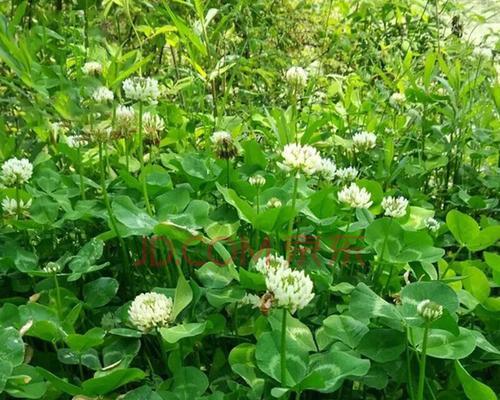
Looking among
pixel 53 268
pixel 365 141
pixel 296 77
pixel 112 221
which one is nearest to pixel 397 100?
pixel 365 141

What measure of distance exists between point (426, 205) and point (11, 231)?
0.75 metres

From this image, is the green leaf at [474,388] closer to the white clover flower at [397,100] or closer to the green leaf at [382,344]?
the green leaf at [382,344]

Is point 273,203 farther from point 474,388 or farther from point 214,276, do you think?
point 474,388

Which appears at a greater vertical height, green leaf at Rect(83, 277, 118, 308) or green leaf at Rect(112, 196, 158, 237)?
green leaf at Rect(112, 196, 158, 237)

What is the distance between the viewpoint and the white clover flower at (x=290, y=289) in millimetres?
796

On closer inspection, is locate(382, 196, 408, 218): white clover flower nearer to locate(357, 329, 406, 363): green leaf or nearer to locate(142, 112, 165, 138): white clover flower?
locate(357, 329, 406, 363): green leaf

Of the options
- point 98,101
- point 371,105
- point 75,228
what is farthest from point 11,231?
point 371,105

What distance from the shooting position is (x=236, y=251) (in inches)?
43.7

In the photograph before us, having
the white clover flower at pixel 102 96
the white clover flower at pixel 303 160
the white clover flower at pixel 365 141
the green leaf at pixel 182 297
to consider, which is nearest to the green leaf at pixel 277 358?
the green leaf at pixel 182 297

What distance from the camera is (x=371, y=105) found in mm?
1835

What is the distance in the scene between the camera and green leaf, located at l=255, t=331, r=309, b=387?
832 millimetres

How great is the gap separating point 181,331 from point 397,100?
1107 mm

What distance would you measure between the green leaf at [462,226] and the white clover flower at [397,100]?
0.74 metres

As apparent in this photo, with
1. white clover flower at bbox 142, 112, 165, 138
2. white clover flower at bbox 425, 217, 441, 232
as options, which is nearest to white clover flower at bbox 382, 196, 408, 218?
white clover flower at bbox 425, 217, 441, 232
